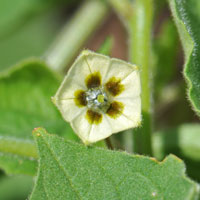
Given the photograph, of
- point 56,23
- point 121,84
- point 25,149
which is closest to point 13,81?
point 25,149

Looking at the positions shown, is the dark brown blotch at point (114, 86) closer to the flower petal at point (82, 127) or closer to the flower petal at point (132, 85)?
the flower petal at point (132, 85)

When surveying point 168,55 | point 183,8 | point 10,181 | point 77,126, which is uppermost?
point 183,8

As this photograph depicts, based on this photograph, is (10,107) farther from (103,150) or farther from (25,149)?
(103,150)

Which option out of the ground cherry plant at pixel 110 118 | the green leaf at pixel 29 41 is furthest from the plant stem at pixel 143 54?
→ the green leaf at pixel 29 41

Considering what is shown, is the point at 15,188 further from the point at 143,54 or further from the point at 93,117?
the point at 93,117

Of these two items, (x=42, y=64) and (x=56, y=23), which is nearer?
(x=42, y=64)

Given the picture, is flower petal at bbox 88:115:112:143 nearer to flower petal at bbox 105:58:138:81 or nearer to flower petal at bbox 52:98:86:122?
flower petal at bbox 52:98:86:122

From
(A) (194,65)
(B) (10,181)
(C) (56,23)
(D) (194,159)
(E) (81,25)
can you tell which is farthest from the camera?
(C) (56,23)
